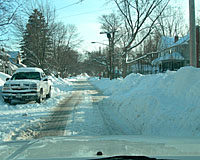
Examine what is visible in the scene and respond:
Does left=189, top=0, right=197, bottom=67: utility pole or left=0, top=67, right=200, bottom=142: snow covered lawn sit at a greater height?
left=189, top=0, right=197, bottom=67: utility pole

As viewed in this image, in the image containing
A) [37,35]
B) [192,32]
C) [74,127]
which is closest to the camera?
[74,127]

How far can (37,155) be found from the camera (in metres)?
2.49

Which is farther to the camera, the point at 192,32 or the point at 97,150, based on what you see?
Result: the point at 192,32

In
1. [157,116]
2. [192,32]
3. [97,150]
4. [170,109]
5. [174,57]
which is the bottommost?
[157,116]

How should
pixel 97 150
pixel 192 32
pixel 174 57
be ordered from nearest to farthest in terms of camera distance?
pixel 97 150 → pixel 192 32 → pixel 174 57

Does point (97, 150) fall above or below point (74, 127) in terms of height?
above

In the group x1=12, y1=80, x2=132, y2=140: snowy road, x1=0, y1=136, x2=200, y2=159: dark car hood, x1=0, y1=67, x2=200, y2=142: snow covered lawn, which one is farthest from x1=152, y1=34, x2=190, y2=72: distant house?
x1=0, y1=136, x2=200, y2=159: dark car hood

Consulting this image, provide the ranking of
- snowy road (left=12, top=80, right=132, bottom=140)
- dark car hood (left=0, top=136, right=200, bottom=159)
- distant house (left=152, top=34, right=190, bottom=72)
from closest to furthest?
1. dark car hood (left=0, top=136, right=200, bottom=159)
2. snowy road (left=12, top=80, right=132, bottom=140)
3. distant house (left=152, top=34, right=190, bottom=72)

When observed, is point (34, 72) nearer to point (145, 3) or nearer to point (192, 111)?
point (192, 111)

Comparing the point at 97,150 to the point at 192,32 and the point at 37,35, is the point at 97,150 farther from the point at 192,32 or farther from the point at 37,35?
the point at 37,35

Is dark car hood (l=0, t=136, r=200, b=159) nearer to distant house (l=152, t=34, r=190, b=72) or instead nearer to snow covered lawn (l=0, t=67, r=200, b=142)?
snow covered lawn (l=0, t=67, r=200, b=142)

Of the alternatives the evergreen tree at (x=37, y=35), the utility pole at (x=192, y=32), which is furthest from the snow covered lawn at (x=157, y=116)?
the evergreen tree at (x=37, y=35)

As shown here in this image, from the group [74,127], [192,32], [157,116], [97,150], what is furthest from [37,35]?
[97,150]

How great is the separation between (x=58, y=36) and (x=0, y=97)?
32.6 m
